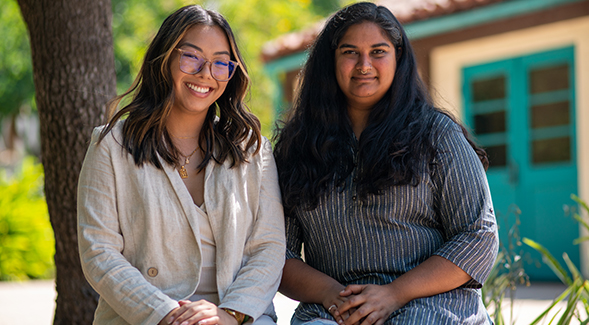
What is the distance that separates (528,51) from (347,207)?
4758 millimetres

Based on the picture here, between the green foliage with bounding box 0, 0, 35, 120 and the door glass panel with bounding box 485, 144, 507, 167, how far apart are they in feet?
37.5

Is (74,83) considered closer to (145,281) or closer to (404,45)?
(145,281)

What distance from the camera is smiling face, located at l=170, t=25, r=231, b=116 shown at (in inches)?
100

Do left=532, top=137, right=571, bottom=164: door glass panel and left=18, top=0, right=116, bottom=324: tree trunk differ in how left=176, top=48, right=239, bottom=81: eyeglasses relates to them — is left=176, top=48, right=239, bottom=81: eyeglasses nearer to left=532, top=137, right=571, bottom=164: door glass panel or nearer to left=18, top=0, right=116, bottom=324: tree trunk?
left=18, top=0, right=116, bottom=324: tree trunk

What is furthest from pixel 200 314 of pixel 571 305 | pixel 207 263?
pixel 571 305

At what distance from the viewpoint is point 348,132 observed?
2.75 metres

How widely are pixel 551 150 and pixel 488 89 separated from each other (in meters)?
0.95

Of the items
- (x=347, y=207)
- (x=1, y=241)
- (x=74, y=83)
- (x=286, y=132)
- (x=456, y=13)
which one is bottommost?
(x=1, y=241)

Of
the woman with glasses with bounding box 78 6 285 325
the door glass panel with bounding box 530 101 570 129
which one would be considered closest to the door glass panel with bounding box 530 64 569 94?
the door glass panel with bounding box 530 101 570 129

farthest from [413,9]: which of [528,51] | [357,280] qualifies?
[357,280]

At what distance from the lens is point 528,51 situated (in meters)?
6.65

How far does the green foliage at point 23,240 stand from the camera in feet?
27.8

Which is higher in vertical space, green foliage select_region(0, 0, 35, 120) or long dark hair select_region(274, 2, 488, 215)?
green foliage select_region(0, 0, 35, 120)

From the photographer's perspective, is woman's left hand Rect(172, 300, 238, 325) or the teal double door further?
the teal double door
